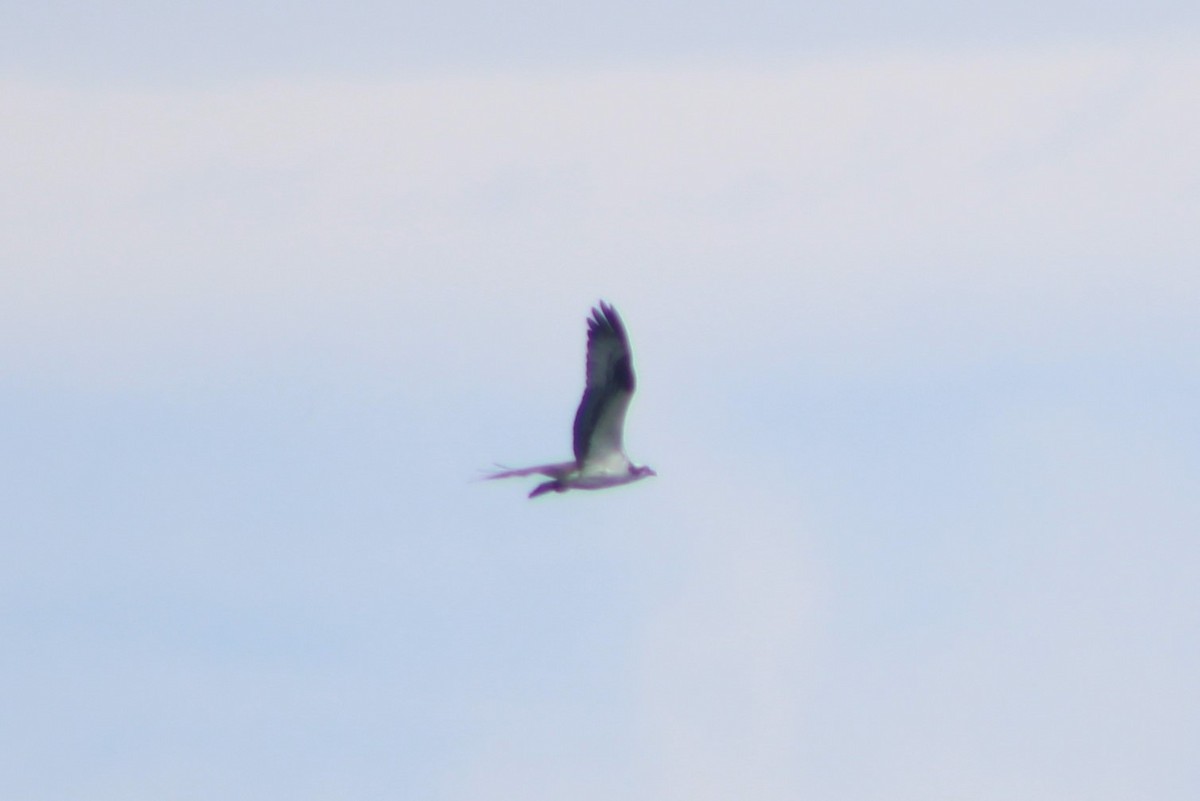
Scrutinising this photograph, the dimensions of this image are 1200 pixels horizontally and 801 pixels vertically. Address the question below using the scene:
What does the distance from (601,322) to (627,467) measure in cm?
246

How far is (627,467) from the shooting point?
8500 centimetres

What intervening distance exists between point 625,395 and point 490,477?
2.50 metres

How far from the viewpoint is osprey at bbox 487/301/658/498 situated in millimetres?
83688

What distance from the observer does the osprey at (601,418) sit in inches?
3295

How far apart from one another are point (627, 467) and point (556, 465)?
123cm

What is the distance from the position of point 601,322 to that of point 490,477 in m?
2.82

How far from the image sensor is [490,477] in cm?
8294

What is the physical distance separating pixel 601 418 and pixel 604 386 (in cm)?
52

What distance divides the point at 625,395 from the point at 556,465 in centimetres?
143

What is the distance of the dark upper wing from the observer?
83688 millimetres

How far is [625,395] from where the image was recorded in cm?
8406

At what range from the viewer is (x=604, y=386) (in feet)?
275

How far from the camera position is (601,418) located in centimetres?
8419

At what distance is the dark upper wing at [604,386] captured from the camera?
8369 cm
